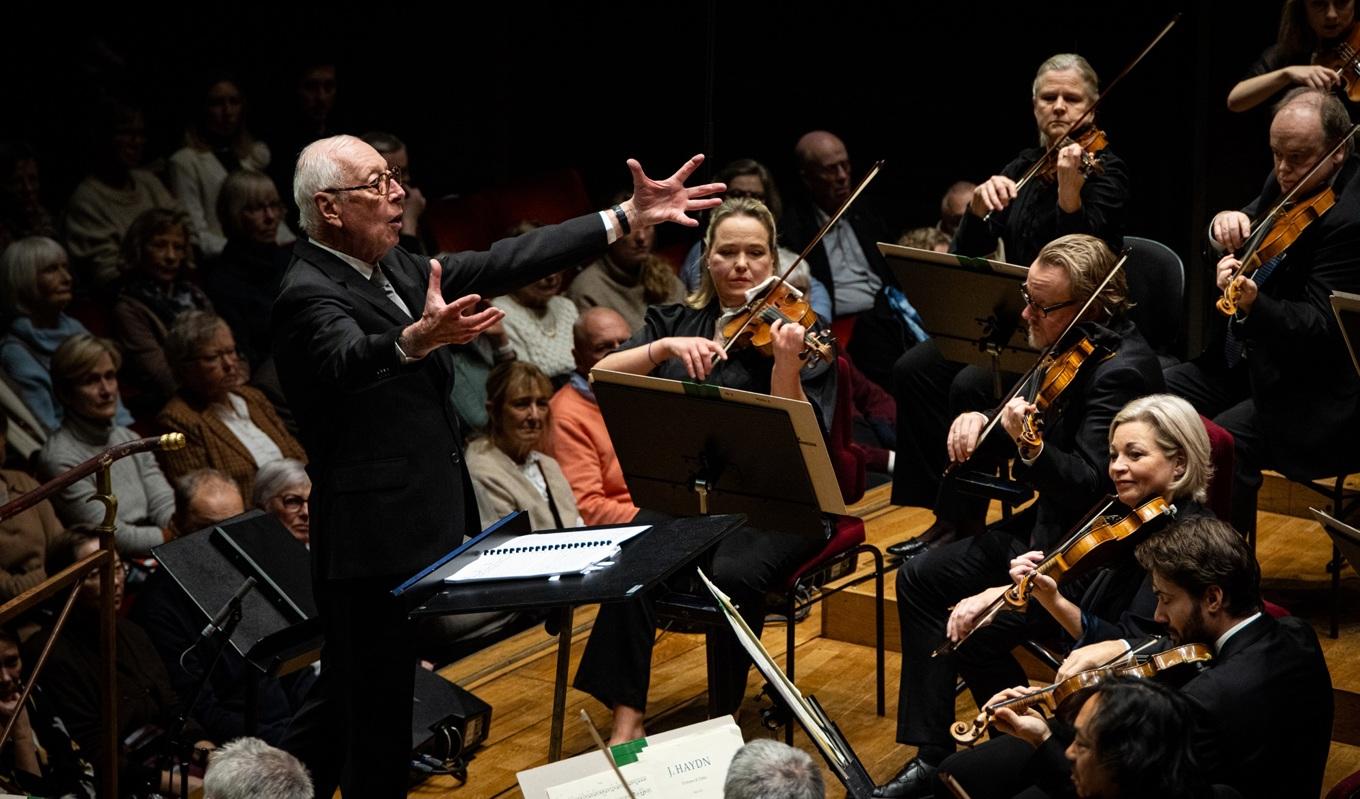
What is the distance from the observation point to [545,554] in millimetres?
2748

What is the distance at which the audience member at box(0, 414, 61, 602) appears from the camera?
4.22 m

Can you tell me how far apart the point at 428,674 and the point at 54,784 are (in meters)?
0.93

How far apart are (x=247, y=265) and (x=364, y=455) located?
3.07 meters

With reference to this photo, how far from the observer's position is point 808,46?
656cm

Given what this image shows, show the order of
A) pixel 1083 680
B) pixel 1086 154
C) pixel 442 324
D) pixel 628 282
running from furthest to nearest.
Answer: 1. pixel 628 282
2. pixel 1086 154
3. pixel 1083 680
4. pixel 442 324

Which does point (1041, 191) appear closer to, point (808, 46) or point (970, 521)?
point (970, 521)

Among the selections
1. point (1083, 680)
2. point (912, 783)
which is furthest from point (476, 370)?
point (1083, 680)

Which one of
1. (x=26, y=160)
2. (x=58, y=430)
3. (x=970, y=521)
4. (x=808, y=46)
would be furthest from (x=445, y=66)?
(x=970, y=521)

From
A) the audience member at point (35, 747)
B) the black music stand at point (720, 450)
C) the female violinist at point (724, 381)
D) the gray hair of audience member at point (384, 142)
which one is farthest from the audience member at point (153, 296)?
the black music stand at point (720, 450)

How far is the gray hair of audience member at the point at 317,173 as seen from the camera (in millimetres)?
2986

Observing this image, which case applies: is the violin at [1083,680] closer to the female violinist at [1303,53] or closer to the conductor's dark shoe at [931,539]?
the conductor's dark shoe at [931,539]

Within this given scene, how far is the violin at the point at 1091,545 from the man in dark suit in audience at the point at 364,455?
117 centimetres

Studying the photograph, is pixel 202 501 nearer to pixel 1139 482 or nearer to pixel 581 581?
pixel 581 581

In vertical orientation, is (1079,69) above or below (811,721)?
above
